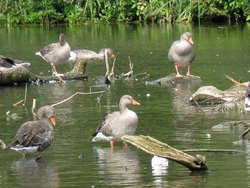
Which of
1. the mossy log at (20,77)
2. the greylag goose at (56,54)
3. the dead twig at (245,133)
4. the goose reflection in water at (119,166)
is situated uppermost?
the greylag goose at (56,54)

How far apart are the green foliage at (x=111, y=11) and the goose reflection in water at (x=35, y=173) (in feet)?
104

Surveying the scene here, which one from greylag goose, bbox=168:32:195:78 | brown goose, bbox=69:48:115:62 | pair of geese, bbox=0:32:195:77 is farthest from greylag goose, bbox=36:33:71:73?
greylag goose, bbox=168:32:195:78

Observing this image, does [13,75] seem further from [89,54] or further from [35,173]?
[35,173]

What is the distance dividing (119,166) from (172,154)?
3.98 ft

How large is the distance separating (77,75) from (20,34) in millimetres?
17376

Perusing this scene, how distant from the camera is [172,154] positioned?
1283 centimetres

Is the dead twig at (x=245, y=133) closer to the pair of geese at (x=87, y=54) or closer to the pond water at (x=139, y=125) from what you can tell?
the pond water at (x=139, y=125)

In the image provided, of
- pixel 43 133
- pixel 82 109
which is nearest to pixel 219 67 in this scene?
pixel 82 109

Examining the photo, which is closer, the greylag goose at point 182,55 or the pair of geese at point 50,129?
the pair of geese at point 50,129

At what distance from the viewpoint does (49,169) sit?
13.8 meters

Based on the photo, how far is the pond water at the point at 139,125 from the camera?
508 inches

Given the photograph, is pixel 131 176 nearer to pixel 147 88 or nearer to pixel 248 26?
pixel 147 88

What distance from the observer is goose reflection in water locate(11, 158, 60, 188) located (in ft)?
41.9

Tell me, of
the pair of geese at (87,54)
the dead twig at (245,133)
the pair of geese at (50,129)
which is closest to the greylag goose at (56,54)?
the pair of geese at (87,54)
